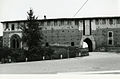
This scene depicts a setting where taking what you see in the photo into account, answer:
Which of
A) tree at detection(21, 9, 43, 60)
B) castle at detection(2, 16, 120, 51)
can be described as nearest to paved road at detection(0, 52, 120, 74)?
tree at detection(21, 9, 43, 60)

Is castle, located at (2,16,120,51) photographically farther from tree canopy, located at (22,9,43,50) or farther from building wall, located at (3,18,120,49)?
tree canopy, located at (22,9,43,50)

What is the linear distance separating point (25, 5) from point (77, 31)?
87.6 ft

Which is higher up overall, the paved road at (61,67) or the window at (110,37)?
the window at (110,37)

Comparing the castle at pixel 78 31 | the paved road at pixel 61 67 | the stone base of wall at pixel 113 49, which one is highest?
the castle at pixel 78 31

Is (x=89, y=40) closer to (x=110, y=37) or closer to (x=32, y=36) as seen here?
(x=110, y=37)

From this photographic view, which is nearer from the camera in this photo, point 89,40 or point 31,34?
point 31,34

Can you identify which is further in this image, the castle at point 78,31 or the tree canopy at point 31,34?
the castle at point 78,31

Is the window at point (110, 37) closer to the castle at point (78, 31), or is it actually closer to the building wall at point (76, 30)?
the castle at point (78, 31)

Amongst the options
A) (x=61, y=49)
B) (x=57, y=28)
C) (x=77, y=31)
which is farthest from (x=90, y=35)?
(x=61, y=49)

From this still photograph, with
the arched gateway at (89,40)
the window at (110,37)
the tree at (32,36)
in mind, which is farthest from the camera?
the arched gateway at (89,40)

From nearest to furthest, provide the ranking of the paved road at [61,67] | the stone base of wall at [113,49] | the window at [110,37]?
1. the paved road at [61,67]
2. the stone base of wall at [113,49]
3. the window at [110,37]

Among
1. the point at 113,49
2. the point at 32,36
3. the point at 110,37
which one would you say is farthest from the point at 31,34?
the point at 110,37

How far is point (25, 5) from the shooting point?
12.9 meters

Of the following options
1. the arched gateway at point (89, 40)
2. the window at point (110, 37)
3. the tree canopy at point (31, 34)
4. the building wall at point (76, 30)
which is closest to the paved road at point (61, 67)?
the tree canopy at point (31, 34)
